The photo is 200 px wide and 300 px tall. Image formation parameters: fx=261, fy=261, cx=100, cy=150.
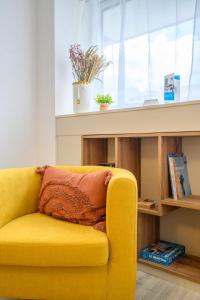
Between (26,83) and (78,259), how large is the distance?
179 centimetres

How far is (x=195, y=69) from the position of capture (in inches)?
72.1

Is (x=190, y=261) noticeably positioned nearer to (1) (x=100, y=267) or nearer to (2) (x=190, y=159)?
(2) (x=190, y=159)

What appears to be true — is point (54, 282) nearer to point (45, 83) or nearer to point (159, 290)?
point (159, 290)

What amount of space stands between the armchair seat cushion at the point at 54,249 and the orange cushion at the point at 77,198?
0.42 ft

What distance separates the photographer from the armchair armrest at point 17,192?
4.57 feet

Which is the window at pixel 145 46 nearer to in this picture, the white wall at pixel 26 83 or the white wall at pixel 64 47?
the white wall at pixel 64 47

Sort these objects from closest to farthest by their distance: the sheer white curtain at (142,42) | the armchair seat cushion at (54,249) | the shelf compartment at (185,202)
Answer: the armchair seat cushion at (54,249), the shelf compartment at (185,202), the sheer white curtain at (142,42)

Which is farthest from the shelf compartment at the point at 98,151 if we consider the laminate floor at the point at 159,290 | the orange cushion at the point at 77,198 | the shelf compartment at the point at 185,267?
the laminate floor at the point at 159,290

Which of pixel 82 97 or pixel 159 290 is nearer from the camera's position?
pixel 159 290

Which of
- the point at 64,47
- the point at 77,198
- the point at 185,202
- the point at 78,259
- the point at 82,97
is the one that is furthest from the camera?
the point at 64,47

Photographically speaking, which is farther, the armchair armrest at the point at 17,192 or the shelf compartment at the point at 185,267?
the shelf compartment at the point at 185,267

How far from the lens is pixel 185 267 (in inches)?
65.9

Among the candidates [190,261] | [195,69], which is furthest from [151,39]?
[190,261]

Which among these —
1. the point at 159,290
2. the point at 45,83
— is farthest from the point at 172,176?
the point at 45,83
